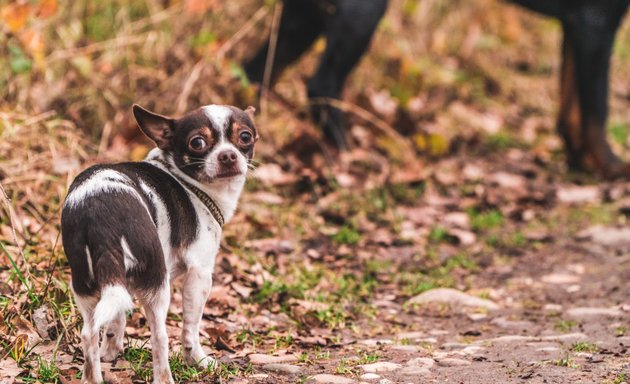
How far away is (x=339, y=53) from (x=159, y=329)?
3060 mm

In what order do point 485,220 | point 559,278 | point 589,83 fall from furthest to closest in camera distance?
point 589,83, point 485,220, point 559,278

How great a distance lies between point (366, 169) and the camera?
519 cm

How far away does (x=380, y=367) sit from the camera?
265 centimetres

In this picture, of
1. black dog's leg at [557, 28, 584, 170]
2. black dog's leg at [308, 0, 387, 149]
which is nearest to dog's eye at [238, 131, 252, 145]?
black dog's leg at [308, 0, 387, 149]

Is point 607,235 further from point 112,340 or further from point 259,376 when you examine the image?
point 112,340

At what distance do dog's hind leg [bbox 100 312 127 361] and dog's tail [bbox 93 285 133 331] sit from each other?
1.48 ft

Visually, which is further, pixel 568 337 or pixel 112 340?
pixel 568 337

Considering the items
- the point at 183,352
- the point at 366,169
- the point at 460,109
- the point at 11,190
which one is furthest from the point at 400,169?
the point at 183,352

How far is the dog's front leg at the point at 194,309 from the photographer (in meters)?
2.59

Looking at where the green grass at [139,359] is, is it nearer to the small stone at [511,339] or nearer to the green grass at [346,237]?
the small stone at [511,339]

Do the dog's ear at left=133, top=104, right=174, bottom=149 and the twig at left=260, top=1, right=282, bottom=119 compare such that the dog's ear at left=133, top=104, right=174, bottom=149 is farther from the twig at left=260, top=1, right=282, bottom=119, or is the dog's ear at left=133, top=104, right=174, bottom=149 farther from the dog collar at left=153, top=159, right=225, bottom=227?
Result: the twig at left=260, top=1, right=282, bottom=119

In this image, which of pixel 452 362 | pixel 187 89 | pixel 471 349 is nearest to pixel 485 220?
pixel 187 89

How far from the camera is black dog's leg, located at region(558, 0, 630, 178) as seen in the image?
5.08m

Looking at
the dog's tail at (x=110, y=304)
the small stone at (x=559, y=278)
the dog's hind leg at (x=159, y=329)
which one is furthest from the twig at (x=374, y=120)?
the dog's tail at (x=110, y=304)
